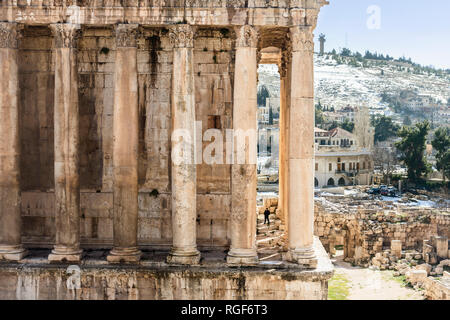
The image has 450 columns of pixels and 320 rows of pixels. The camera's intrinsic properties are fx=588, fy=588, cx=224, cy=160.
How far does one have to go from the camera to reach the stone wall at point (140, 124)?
21.3 m

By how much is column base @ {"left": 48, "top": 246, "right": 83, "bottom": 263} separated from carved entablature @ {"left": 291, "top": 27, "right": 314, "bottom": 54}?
9.94 meters

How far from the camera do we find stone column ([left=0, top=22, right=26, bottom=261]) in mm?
19766

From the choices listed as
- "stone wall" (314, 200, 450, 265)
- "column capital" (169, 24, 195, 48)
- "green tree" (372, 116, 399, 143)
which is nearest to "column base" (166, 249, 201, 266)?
"column capital" (169, 24, 195, 48)

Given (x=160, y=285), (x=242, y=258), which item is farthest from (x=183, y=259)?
(x=242, y=258)

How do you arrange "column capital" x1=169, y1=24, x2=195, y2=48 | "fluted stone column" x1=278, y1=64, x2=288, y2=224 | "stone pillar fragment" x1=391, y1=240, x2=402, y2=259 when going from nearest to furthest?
"column capital" x1=169, y1=24, x2=195, y2=48, "fluted stone column" x1=278, y1=64, x2=288, y2=224, "stone pillar fragment" x1=391, y1=240, x2=402, y2=259

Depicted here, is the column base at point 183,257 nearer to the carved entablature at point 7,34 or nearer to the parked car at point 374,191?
the carved entablature at point 7,34

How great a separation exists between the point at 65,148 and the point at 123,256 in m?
4.10

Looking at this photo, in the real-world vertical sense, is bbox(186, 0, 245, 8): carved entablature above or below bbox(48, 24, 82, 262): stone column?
above

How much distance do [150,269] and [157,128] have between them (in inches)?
202

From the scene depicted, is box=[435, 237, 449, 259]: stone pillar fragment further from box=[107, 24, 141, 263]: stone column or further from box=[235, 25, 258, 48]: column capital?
box=[107, 24, 141, 263]: stone column

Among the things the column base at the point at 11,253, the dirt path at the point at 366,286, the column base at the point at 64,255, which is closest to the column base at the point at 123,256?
the column base at the point at 64,255

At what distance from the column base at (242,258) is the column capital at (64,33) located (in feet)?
28.9

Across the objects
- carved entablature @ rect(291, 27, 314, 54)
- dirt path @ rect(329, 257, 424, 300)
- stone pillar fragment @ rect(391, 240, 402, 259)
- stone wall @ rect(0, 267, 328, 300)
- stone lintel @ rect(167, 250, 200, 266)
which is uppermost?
carved entablature @ rect(291, 27, 314, 54)
